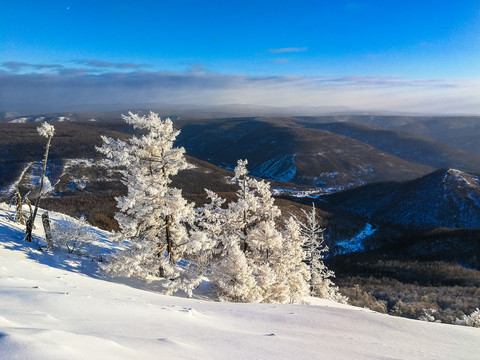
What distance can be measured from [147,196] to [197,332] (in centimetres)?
960

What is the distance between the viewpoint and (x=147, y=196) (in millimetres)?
15281

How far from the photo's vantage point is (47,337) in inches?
169

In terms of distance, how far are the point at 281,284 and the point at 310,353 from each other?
13.9 m

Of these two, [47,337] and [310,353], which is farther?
[310,353]

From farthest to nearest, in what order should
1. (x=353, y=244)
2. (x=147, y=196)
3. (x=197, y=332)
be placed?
1. (x=353, y=244)
2. (x=147, y=196)
3. (x=197, y=332)

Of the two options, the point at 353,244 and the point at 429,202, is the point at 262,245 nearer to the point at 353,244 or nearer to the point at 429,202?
the point at 353,244

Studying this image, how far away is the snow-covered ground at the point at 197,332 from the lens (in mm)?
4535

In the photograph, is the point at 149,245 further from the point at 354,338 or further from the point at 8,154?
the point at 8,154

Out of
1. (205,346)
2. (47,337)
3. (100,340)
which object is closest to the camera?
(47,337)

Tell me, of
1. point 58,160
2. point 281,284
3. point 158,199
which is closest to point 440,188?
point 281,284

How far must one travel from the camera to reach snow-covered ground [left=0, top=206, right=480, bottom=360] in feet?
14.9

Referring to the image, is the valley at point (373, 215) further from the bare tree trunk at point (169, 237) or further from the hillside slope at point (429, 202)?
the bare tree trunk at point (169, 237)

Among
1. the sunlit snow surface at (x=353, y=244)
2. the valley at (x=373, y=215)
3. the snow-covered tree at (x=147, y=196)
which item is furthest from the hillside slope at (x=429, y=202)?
the snow-covered tree at (x=147, y=196)

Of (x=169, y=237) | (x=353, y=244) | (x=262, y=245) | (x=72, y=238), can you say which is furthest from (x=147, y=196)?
(x=353, y=244)
